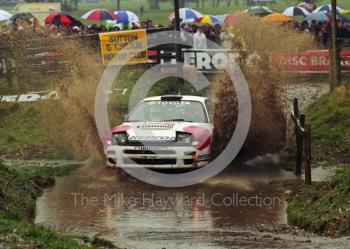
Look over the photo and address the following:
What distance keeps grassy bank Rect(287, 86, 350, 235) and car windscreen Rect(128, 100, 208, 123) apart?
2.42m

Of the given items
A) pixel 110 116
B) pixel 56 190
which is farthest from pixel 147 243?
pixel 110 116

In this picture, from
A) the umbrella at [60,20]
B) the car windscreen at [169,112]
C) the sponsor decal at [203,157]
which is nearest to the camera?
the sponsor decal at [203,157]

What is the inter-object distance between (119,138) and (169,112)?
4.96ft

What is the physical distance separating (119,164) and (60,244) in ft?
19.9

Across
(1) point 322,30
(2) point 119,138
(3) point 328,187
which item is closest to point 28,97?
(2) point 119,138

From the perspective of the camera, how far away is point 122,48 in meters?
31.6

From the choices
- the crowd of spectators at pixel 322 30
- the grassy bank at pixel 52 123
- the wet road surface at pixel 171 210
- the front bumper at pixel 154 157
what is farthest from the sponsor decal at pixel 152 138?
the crowd of spectators at pixel 322 30

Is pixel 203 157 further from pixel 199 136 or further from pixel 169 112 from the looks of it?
pixel 169 112

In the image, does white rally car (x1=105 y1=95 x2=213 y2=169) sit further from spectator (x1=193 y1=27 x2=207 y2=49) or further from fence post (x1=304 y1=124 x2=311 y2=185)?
spectator (x1=193 y1=27 x2=207 y2=49)

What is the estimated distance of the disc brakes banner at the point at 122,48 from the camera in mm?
31266

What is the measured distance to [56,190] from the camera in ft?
53.7

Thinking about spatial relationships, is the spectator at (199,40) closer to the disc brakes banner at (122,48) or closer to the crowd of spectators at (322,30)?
the disc brakes banner at (122,48)

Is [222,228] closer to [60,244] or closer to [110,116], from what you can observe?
[60,244]

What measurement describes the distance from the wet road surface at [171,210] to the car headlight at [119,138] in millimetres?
737
